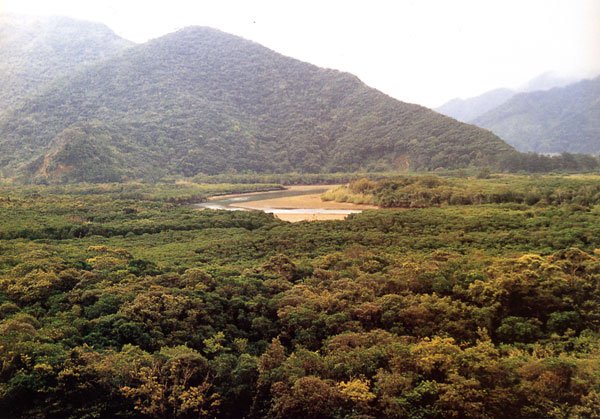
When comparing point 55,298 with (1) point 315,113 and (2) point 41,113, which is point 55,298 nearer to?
(2) point 41,113

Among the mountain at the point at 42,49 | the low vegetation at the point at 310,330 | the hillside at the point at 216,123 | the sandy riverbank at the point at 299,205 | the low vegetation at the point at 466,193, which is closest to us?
the low vegetation at the point at 310,330

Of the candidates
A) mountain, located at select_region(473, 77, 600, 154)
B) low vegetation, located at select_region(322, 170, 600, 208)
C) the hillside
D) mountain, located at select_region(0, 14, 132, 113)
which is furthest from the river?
mountain, located at select_region(473, 77, 600, 154)

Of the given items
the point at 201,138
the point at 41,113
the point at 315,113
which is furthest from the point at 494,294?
the point at 315,113

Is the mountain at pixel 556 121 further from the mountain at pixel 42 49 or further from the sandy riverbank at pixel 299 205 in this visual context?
the mountain at pixel 42 49

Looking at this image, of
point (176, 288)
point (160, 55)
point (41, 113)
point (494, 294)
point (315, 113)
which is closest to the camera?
point (494, 294)

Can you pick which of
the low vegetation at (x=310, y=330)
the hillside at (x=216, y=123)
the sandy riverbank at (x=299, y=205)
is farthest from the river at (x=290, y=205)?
the hillside at (x=216, y=123)

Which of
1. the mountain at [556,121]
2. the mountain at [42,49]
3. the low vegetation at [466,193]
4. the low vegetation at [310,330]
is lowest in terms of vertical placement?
the low vegetation at [310,330]

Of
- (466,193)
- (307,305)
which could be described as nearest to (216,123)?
(466,193)
